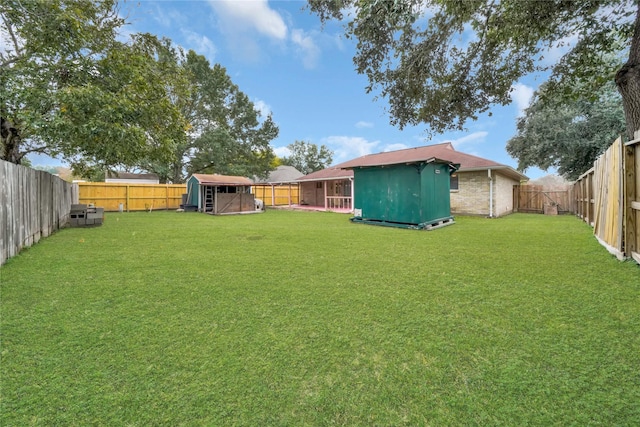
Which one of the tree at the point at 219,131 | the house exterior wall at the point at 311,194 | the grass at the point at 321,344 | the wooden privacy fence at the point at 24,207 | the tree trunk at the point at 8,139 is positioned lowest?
the grass at the point at 321,344

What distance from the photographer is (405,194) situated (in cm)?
903

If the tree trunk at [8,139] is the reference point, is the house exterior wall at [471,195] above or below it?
below

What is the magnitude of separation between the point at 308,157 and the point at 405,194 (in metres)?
38.2

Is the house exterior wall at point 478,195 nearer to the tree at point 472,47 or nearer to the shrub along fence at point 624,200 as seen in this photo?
the tree at point 472,47

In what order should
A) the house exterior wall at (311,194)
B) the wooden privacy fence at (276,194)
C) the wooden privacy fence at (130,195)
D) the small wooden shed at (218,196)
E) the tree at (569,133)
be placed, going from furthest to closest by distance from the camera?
the wooden privacy fence at (276,194) < the house exterior wall at (311,194) < the wooden privacy fence at (130,195) < the small wooden shed at (218,196) < the tree at (569,133)

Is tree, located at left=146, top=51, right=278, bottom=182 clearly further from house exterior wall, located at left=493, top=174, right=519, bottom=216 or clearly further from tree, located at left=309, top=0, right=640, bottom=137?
house exterior wall, located at left=493, top=174, right=519, bottom=216

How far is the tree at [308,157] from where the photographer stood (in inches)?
1777

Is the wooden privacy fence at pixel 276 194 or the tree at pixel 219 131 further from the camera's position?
the tree at pixel 219 131

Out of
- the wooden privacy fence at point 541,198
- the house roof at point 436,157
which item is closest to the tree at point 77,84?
the house roof at point 436,157

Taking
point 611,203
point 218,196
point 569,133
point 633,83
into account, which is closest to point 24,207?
point 218,196

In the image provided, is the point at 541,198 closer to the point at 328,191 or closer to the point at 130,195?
the point at 328,191

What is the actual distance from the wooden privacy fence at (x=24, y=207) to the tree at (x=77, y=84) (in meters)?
1.17

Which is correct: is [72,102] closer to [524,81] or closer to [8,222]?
[8,222]

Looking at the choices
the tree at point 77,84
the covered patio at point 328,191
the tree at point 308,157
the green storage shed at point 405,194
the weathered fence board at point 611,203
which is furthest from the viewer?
the tree at point 308,157
